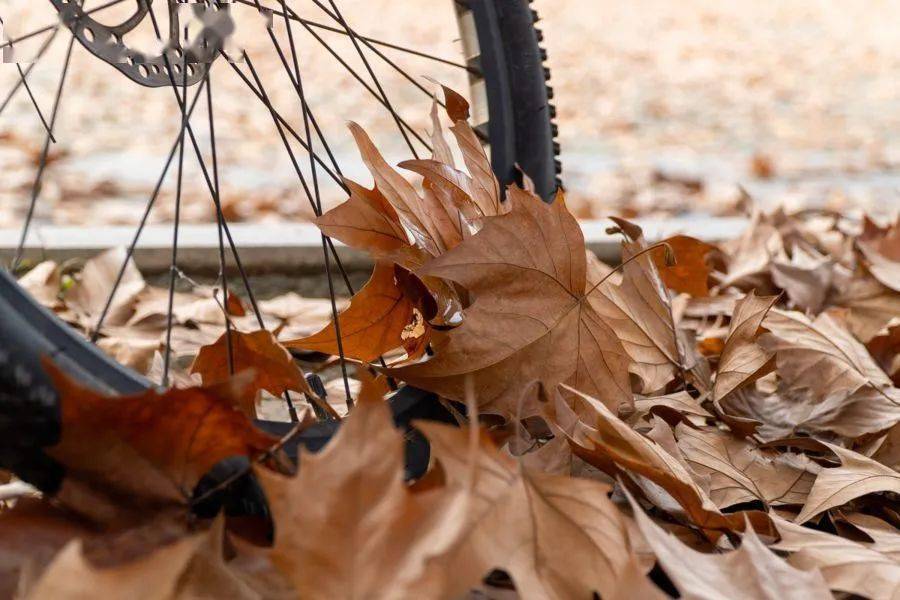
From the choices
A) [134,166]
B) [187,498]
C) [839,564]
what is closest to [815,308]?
[839,564]

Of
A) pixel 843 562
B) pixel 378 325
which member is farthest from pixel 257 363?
pixel 843 562

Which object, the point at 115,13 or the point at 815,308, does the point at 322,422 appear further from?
the point at 115,13

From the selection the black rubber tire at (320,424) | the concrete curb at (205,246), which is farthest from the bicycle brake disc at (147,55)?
the concrete curb at (205,246)

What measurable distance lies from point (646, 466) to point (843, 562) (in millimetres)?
146

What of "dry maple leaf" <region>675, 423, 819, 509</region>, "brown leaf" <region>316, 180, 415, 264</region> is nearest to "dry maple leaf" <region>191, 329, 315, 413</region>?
"brown leaf" <region>316, 180, 415, 264</region>

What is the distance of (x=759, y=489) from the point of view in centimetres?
85

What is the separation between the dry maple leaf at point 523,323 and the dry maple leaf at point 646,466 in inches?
2.5

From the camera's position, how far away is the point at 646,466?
2.34 feet

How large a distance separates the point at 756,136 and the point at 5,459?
3.17m

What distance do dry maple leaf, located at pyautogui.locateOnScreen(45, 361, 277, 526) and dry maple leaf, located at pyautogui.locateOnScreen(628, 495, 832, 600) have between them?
0.26 meters

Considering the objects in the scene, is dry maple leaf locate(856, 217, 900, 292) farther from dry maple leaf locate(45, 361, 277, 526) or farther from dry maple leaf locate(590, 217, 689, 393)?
dry maple leaf locate(45, 361, 277, 526)

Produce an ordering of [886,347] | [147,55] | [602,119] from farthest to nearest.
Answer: [602,119], [886,347], [147,55]

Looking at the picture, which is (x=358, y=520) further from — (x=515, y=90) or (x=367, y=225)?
(x=515, y=90)

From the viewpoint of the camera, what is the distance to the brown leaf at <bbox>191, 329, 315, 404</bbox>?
2.57 ft
